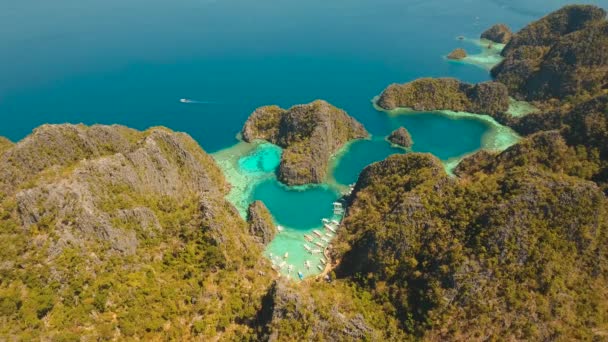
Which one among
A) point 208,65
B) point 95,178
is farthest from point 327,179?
point 208,65

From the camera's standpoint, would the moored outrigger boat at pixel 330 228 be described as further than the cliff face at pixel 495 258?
Yes

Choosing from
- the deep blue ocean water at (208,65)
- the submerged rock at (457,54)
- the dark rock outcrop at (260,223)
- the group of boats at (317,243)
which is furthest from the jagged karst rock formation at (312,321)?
the submerged rock at (457,54)

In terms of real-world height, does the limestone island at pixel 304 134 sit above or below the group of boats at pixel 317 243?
above

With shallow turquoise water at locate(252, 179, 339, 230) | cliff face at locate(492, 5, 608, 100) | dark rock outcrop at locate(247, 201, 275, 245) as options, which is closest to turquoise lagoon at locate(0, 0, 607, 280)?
shallow turquoise water at locate(252, 179, 339, 230)

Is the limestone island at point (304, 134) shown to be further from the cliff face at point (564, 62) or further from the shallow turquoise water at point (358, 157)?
the cliff face at point (564, 62)

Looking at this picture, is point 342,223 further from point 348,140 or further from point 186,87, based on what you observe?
point 186,87

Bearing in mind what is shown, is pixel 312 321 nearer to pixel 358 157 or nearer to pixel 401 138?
pixel 358 157

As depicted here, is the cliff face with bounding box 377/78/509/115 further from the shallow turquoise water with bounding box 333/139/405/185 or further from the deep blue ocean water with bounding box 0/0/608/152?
the shallow turquoise water with bounding box 333/139/405/185
